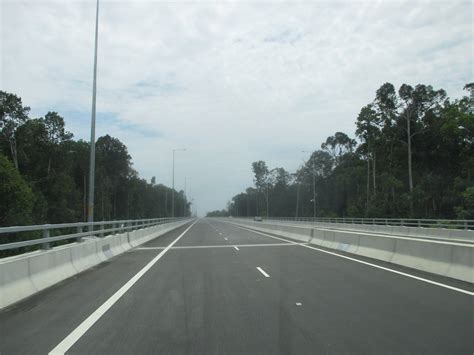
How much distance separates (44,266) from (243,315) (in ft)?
18.3

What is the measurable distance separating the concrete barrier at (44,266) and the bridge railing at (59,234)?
264 mm

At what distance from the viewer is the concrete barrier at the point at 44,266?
9.48 meters

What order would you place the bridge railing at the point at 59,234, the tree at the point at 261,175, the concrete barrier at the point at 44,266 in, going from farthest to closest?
the tree at the point at 261,175, the bridge railing at the point at 59,234, the concrete barrier at the point at 44,266

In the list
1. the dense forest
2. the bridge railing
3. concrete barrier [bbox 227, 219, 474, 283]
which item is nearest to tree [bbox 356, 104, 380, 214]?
the dense forest

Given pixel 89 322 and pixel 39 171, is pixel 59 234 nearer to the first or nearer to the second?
pixel 39 171

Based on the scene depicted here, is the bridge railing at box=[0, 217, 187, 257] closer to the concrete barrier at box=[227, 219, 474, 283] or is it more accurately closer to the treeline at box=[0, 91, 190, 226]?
the treeline at box=[0, 91, 190, 226]

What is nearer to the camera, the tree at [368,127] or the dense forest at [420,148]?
the dense forest at [420,148]

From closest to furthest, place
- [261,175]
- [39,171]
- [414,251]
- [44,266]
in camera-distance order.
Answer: [44,266]
[414,251]
[39,171]
[261,175]

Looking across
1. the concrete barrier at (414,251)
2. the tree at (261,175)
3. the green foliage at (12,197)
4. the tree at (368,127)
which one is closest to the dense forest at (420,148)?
the tree at (368,127)

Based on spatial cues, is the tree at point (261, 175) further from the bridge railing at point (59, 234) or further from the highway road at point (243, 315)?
the highway road at point (243, 315)

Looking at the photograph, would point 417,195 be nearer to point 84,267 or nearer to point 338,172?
point 84,267

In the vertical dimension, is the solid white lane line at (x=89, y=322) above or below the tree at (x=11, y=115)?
below

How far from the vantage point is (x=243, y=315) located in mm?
8375

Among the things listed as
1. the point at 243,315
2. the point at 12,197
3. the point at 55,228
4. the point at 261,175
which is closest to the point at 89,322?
the point at 243,315
